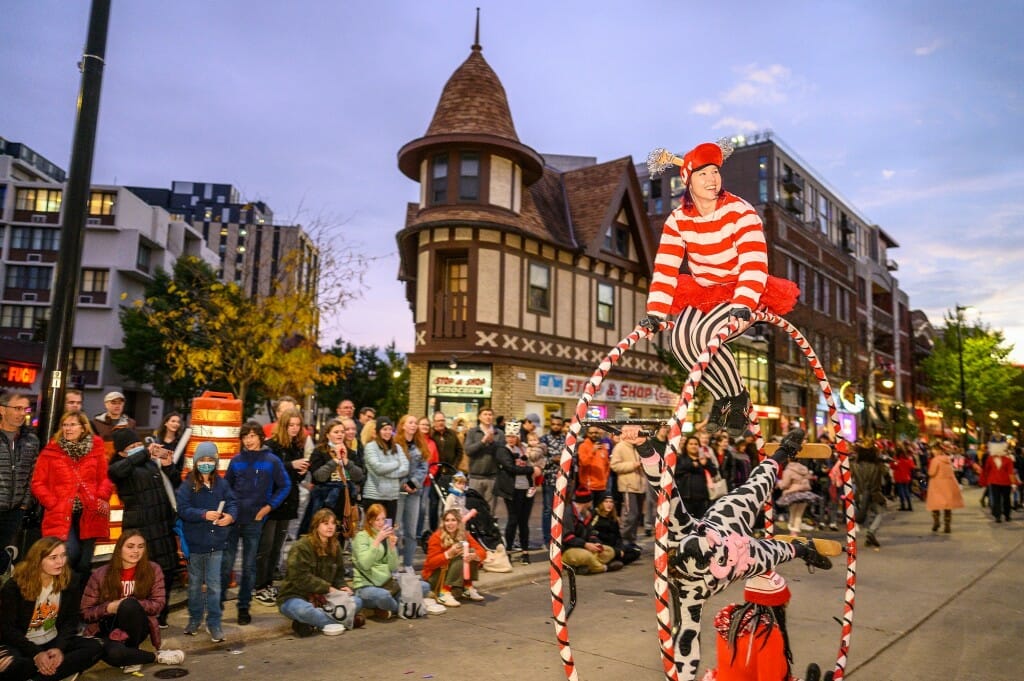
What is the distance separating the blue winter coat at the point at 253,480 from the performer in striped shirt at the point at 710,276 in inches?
181

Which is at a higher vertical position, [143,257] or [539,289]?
[143,257]

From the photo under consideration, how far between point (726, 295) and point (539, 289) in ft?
67.1

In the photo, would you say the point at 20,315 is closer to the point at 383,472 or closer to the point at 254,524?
the point at 383,472

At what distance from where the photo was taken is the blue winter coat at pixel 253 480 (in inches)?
274

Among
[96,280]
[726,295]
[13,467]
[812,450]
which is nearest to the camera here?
[726,295]

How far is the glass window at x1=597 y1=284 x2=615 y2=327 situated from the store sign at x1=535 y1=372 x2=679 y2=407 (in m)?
Result: 2.43

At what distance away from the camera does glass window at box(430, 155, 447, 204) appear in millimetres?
23281

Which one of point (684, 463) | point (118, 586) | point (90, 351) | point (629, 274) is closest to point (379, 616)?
point (118, 586)

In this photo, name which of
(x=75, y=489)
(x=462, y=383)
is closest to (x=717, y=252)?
(x=75, y=489)

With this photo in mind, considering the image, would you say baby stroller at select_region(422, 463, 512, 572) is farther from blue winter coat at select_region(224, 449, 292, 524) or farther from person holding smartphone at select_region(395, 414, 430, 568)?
blue winter coat at select_region(224, 449, 292, 524)

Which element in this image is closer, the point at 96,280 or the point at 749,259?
the point at 749,259

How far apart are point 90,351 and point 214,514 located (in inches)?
2019

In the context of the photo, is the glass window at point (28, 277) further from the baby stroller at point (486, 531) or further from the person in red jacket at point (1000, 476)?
the person in red jacket at point (1000, 476)

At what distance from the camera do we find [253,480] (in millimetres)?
7031
